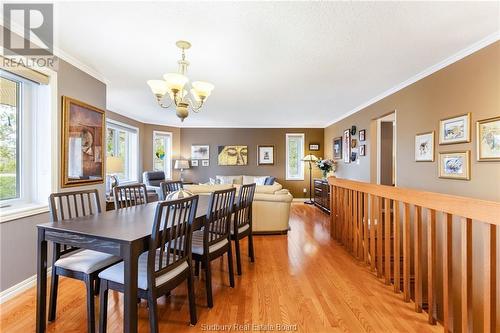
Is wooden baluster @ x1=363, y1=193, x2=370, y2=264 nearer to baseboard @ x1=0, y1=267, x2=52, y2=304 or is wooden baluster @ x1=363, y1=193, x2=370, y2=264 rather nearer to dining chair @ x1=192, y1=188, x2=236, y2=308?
dining chair @ x1=192, y1=188, x2=236, y2=308

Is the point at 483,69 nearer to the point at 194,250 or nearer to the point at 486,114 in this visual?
the point at 486,114

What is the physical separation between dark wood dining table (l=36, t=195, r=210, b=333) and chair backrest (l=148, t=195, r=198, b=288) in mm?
80

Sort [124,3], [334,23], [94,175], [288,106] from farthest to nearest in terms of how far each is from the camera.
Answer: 1. [288,106]
2. [94,175]
3. [334,23]
4. [124,3]

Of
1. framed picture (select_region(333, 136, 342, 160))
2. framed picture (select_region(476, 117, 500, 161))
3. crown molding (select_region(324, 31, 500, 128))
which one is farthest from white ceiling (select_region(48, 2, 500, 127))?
framed picture (select_region(333, 136, 342, 160))

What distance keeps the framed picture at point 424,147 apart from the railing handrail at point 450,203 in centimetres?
114

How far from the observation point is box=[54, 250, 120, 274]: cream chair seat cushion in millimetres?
1709

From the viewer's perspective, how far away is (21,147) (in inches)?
98.7

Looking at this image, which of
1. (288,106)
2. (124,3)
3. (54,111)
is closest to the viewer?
(124,3)

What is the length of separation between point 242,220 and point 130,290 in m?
1.66

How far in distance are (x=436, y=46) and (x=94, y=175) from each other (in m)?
4.42

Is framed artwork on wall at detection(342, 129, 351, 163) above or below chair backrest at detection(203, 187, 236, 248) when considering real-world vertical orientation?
above

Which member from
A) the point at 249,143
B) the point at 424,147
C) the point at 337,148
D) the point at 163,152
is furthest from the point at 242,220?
the point at 163,152

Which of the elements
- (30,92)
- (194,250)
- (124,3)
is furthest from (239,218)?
(30,92)

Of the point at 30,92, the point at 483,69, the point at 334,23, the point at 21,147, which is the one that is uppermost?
the point at 334,23
